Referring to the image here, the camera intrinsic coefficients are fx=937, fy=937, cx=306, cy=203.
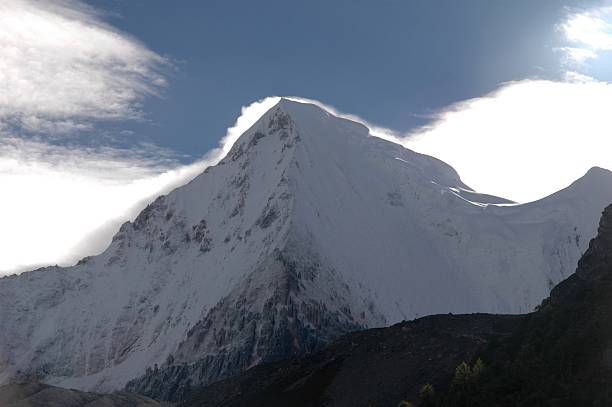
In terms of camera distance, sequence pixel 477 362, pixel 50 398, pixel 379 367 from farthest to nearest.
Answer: pixel 50 398
pixel 379 367
pixel 477 362

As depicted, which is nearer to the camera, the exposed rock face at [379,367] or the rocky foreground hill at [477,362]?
the rocky foreground hill at [477,362]

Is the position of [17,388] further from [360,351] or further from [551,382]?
[551,382]

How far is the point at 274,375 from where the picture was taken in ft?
458

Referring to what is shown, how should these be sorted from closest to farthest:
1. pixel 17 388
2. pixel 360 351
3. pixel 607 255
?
pixel 607 255 → pixel 360 351 → pixel 17 388

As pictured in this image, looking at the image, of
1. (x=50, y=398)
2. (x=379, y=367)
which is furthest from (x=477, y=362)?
(x=50, y=398)

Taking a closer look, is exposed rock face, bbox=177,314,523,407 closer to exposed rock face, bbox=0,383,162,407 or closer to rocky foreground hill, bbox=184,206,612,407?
rocky foreground hill, bbox=184,206,612,407

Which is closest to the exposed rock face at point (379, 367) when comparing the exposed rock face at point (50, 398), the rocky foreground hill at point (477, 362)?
the rocky foreground hill at point (477, 362)

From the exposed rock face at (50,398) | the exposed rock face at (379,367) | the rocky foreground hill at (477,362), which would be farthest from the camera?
the exposed rock face at (50,398)

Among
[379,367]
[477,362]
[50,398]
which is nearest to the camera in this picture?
[477,362]

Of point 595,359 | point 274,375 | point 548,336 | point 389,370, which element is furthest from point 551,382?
point 274,375

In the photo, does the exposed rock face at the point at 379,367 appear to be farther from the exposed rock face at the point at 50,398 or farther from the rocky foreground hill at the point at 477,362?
the exposed rock face at the point at 50,398

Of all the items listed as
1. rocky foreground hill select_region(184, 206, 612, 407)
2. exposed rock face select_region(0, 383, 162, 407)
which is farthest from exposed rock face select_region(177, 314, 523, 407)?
exposed rock face select_region(0, 383, 162, 407)

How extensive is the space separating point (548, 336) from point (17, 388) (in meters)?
114

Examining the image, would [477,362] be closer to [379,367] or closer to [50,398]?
[379,367]
